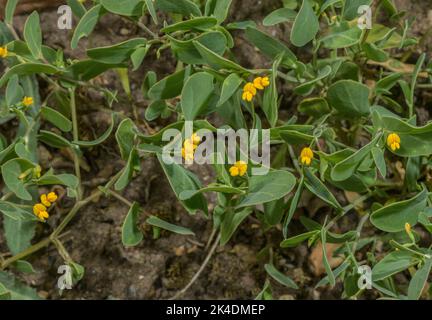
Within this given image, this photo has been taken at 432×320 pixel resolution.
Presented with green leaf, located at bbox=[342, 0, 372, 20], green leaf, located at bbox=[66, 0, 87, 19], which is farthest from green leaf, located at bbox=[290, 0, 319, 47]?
green leaf, located at bbox=[66, 0, 87, 19]

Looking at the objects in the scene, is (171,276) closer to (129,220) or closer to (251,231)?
(251,231)

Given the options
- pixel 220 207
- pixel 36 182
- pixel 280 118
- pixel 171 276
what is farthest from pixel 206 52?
pixel 171 276

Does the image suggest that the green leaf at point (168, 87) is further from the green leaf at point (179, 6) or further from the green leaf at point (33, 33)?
the green leaf at point (33, 33)

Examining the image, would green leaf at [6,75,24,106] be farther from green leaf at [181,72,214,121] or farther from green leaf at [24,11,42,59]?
green leaf at [181,72,214,121]

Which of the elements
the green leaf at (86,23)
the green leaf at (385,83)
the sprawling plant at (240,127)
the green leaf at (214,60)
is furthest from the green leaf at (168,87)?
the green leaf at (385,83)

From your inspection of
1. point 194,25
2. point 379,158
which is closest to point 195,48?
point 194,25
